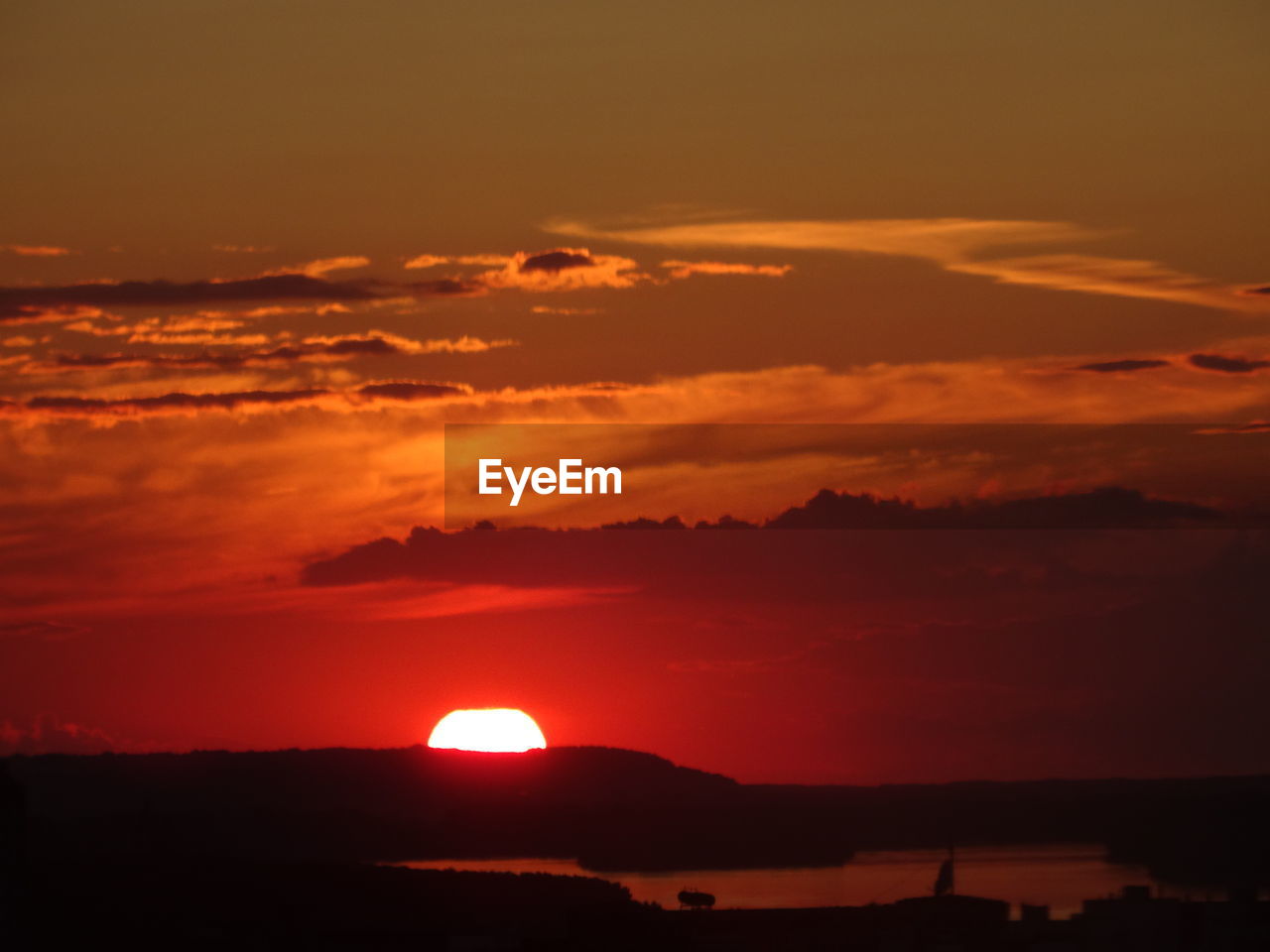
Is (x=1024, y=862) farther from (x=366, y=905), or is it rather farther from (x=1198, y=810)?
(x=366, y=905)

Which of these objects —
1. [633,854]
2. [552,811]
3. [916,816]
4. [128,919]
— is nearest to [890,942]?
[128,919]

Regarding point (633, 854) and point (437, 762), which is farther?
point (437, 762)

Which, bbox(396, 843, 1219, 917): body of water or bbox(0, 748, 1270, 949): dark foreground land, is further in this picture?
bbox(396, 843, 1219, 917): body of water

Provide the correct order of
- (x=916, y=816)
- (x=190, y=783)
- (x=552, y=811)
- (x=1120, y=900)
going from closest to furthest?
1. (x=1120, y=900)
2. (x=190, y=783)
3. (x=552, y=811)
4. (x=916, y=816)

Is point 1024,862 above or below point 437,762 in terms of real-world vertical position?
below

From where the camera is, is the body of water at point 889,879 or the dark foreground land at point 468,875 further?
the body of water at point 889,879

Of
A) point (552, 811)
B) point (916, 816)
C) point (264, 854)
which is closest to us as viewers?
point (264, 854)
